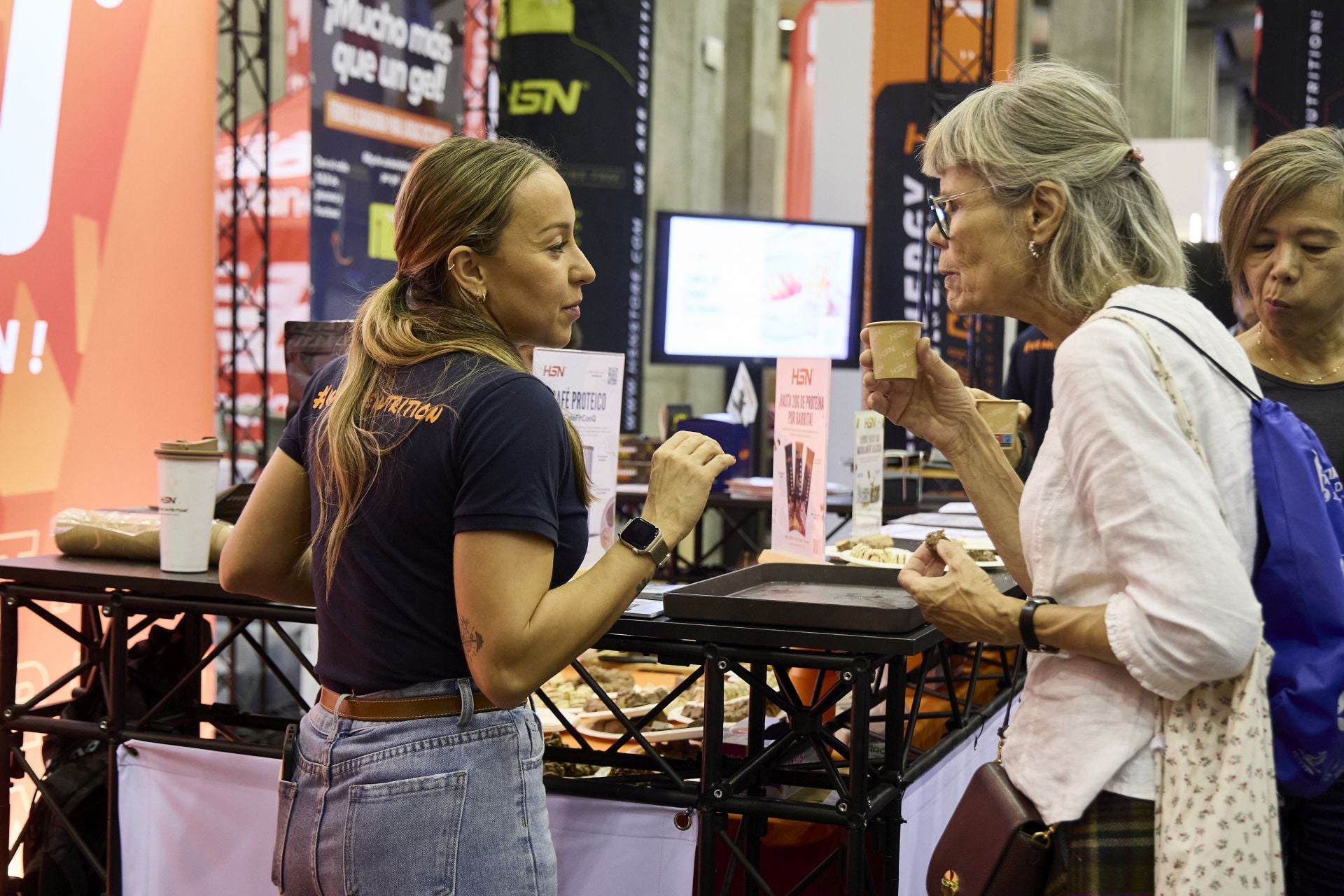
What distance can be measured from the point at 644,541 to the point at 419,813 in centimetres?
42

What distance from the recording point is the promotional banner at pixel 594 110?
7609 mm

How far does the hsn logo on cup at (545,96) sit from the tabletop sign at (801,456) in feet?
17.3

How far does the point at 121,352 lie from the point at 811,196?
22.3 ft

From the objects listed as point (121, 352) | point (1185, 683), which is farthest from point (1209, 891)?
point (121, 352)

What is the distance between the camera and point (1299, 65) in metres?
6.73

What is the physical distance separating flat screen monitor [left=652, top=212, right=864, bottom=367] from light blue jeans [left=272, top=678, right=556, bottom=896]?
18.8 feet

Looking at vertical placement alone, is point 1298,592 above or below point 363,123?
below

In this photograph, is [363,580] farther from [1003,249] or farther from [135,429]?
[135,429]

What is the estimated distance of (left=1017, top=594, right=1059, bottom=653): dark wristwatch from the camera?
4.71ft

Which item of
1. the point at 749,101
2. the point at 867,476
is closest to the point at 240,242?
the point at 867,476

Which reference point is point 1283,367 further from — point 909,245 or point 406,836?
point 909,245

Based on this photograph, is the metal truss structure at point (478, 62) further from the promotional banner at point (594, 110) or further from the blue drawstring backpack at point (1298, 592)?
the blue drawstring backpack at point (1298, 592)

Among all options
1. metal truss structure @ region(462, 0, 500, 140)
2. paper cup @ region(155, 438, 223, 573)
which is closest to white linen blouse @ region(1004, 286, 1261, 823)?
paper cup @ region(155, 438, 223, 573)

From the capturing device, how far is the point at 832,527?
611 centimetres
